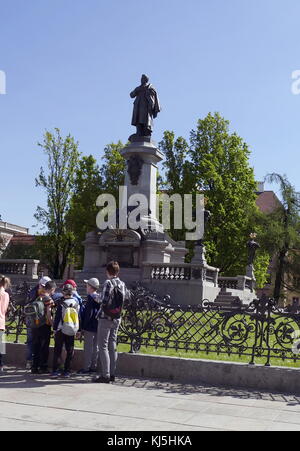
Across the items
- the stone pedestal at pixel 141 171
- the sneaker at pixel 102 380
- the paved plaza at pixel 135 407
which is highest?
the stone pedestal at pixel 141 171

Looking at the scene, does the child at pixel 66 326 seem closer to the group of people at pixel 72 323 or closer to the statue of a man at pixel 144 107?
the group of people at pixel 72 323

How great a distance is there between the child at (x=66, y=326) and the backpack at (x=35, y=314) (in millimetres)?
357

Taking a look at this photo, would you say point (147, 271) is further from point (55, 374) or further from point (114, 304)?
point (114, 304)

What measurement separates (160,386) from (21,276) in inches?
795

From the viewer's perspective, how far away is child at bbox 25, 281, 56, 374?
948 centimetres

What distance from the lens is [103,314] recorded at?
8.84m

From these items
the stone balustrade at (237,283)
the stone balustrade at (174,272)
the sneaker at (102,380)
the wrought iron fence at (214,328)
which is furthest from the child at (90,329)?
the stone balustrade at (237,283)

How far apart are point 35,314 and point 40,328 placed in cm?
27

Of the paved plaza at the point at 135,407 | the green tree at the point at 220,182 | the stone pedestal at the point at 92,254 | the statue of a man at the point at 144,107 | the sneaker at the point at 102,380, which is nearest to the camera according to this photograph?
the paved plaza at the point at 135,407

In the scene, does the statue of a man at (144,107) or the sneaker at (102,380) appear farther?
the statue of a man at (144,107)

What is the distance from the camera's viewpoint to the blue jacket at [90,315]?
9.54 metres

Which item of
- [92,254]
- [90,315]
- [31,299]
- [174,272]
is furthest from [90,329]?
[92,254]

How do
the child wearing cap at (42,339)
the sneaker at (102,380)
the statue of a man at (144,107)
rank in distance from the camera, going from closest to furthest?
the sneaker at (102,380), the child wearing cap at (42,339), the statue of a man at (144,107)
